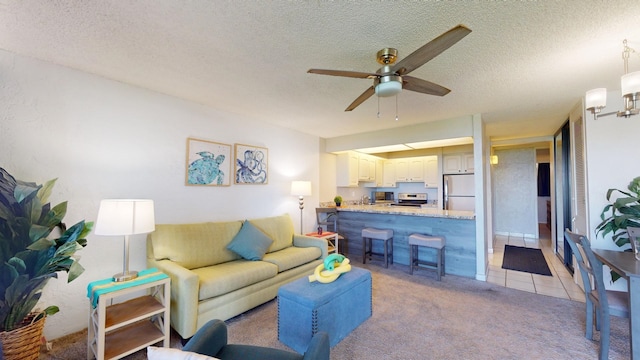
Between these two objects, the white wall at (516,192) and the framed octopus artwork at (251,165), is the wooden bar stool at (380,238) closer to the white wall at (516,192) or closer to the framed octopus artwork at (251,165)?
the framed octopus artwork at (251,165)

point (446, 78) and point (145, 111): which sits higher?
point (446, 78)

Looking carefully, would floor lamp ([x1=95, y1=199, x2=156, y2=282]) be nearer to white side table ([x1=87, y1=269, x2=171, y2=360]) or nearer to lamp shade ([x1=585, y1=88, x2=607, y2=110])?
white side table ([x1=87, y1=269, x2=171, y2=360])

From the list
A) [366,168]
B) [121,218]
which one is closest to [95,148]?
[121,218]

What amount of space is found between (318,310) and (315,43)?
207cm

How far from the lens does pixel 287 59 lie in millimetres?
2143

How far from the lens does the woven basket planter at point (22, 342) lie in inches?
60.7

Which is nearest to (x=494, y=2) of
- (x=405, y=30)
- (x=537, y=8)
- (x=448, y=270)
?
(x=537, y=8)

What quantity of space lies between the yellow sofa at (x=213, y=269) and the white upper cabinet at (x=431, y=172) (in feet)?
12.7

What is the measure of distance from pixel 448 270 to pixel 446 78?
2877 mm

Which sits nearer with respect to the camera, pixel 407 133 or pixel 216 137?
pixel 216 137

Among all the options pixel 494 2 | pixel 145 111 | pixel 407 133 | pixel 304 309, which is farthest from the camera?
pixel 407 133

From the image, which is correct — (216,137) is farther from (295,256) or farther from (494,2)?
(494,2)

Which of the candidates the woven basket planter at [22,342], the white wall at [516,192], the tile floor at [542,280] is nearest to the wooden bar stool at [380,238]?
the tile floor at [542,280]

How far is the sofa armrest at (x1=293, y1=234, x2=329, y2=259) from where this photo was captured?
368 centimetres
